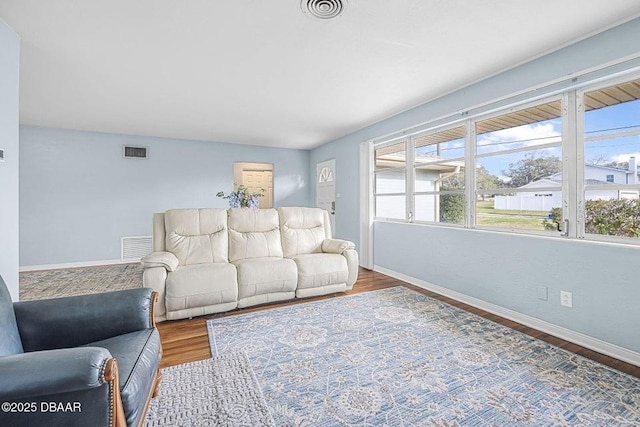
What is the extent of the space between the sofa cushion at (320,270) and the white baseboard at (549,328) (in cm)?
115

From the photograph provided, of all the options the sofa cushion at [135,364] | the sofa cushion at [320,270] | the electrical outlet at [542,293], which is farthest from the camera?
the sofa cushion at [320,270]

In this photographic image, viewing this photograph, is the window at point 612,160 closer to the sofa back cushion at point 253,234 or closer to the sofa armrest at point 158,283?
the sofa back cushion at point 253,234

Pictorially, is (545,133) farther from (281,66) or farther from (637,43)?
(281,66)

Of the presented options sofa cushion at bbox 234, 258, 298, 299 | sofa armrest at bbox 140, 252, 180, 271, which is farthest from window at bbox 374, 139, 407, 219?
sofa armrest at bbox 140, 252, 180, 271

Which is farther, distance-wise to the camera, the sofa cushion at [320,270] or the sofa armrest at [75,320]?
the sofa cushion at [320,270]

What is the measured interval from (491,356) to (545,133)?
6.36 feet

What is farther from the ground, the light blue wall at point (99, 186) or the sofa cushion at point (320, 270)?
the light blue wall at point (99, 186)

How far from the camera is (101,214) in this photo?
507 cm

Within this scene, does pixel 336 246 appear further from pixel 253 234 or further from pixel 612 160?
pixel 612 160

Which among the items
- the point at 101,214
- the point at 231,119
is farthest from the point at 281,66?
the point at 101,214

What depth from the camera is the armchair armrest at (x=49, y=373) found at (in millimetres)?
866

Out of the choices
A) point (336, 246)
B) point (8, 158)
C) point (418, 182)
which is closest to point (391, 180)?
point (418, 182)

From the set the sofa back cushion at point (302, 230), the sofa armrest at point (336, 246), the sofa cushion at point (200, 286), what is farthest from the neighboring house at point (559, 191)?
the sofa cushion at point (200, 286)

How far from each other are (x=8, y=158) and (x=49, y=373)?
1926mm
